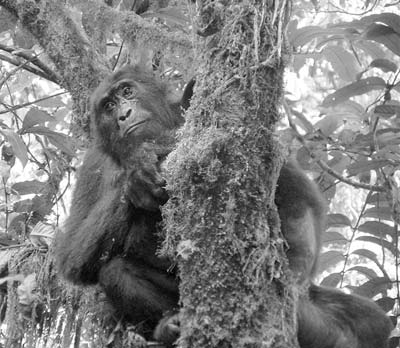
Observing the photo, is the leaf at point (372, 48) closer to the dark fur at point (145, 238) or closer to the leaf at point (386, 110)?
the leaf at point (386, 110)

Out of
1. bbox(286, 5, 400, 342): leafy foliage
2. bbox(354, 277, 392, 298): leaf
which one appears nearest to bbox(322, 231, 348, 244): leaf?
bbox(286, 5, 400, 342): leafy foliage

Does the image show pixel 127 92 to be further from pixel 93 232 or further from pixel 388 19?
pixel 388 19

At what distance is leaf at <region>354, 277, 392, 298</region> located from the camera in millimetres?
4487

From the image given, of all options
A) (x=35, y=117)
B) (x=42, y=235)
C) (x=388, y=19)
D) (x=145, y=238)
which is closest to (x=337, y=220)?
(x=388, y=19)

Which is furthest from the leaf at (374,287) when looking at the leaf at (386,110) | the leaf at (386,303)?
the leaf at (386,110)

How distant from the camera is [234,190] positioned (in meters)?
2.65

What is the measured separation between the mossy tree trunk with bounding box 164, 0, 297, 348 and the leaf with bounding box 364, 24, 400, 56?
1.22 meters

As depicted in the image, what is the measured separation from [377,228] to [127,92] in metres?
2.10

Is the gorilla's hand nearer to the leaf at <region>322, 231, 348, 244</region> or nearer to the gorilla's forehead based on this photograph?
the gorilla's forehead

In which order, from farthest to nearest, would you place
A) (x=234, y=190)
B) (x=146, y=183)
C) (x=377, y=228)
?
1. (x=377, y=228)
2. (x=146, y=183)
3. (x=234, y=190)

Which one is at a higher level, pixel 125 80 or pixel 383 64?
pixel 383 64

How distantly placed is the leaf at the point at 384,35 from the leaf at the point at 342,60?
73 centimetres

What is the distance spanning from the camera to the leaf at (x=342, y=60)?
4.72 m

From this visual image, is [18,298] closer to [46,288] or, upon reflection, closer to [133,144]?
[46,288]
